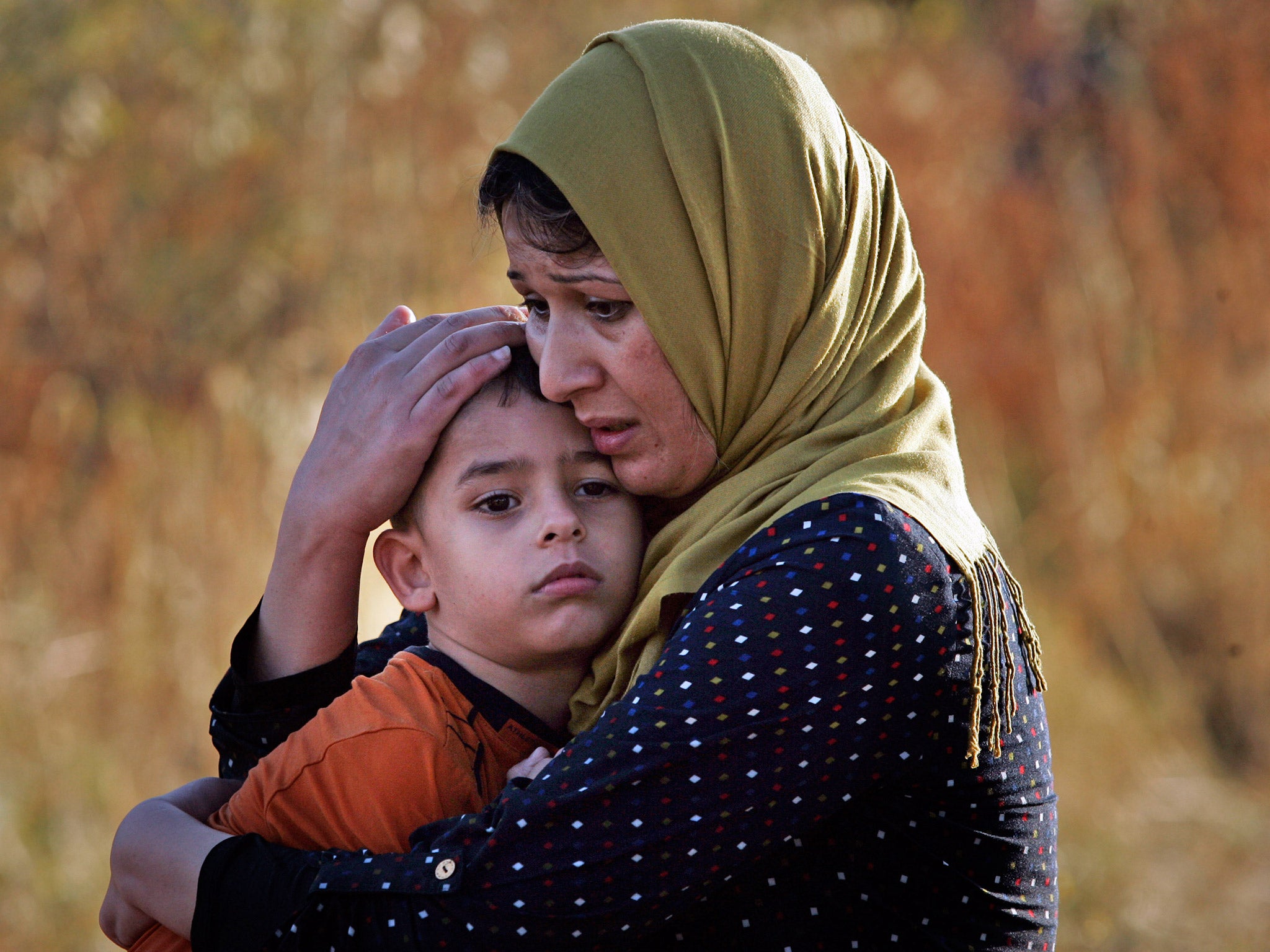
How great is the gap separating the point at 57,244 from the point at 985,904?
4290 millimetres

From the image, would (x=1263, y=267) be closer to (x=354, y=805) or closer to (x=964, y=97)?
(x=964, y=97)

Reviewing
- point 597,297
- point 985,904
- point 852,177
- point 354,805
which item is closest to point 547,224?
point 597,297

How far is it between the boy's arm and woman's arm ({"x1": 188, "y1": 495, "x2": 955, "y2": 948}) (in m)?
0.39

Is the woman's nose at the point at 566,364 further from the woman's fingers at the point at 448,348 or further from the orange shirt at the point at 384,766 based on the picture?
the orange shirt at the point at 384,766

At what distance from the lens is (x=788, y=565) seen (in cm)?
165

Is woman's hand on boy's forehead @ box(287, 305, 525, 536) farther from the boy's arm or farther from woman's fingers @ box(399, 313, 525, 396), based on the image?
the boy's arm

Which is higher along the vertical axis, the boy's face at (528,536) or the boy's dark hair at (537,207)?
the boy's dark hair at (537,207)

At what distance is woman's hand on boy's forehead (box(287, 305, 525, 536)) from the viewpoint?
7.12 feet

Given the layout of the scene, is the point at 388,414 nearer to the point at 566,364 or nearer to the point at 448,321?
the point at 448,321

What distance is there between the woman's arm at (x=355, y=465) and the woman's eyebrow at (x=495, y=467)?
9 cm


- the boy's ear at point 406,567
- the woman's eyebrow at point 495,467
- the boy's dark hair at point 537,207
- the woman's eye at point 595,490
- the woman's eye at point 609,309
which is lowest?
the boy's ear at point 406,567

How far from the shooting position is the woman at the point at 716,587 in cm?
161

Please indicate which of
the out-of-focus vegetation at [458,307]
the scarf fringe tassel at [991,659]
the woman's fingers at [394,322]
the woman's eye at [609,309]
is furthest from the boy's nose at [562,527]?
the out-of-focus vegetation at [458,307]

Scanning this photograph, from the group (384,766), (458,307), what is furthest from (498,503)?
(458,307)
